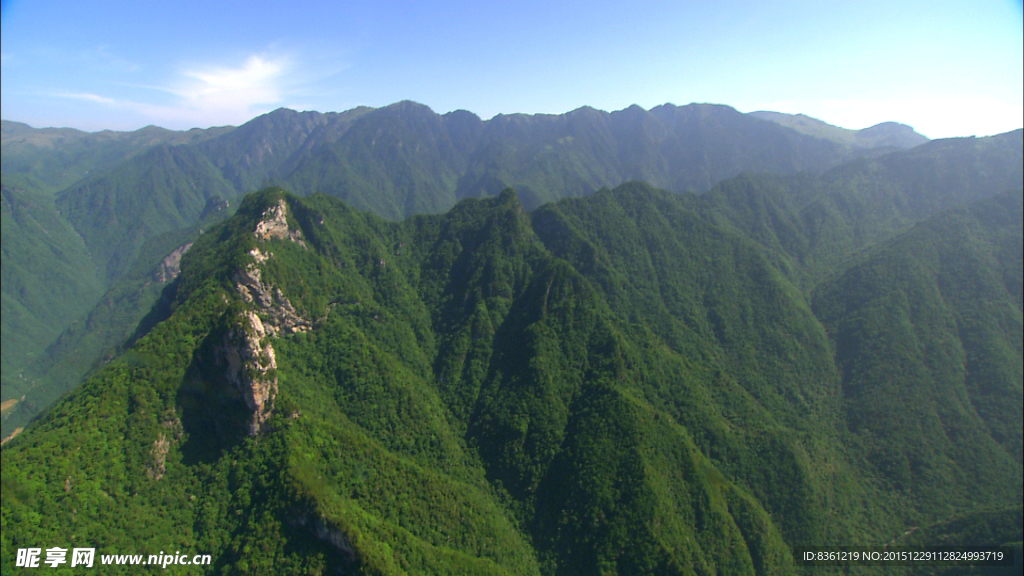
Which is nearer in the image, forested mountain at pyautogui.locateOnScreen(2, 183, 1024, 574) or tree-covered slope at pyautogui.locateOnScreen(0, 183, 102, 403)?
forested mountain at pyautogui.locateOnScreen(2, 183, 1024, 574)

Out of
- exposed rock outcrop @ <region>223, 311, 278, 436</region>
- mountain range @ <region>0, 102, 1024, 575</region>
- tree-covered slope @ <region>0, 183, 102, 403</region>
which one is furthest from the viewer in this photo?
tree-covered slope @ <region>0, 183, 102, 403</region>

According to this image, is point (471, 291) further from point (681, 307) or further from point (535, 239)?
point (681, 307)

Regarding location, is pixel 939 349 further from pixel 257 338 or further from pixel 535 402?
pixel 257 338

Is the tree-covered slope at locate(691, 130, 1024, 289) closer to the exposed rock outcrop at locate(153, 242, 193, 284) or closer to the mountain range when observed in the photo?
the mountain range

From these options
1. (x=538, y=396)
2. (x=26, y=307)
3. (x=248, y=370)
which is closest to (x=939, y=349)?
(x=538, y=396)

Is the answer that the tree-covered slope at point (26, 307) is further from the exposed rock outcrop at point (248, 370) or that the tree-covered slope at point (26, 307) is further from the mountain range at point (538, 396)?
the exposed rock outcrop at point (248, 370)

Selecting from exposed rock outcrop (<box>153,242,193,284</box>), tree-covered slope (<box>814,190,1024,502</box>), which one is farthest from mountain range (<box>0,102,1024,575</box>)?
exposed rock outcrop (<box>153,242,193,284</box>)

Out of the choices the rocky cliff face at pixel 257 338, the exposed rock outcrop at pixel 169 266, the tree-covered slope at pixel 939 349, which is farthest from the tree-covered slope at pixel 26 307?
the tree-covered slope at pixel 939 349
